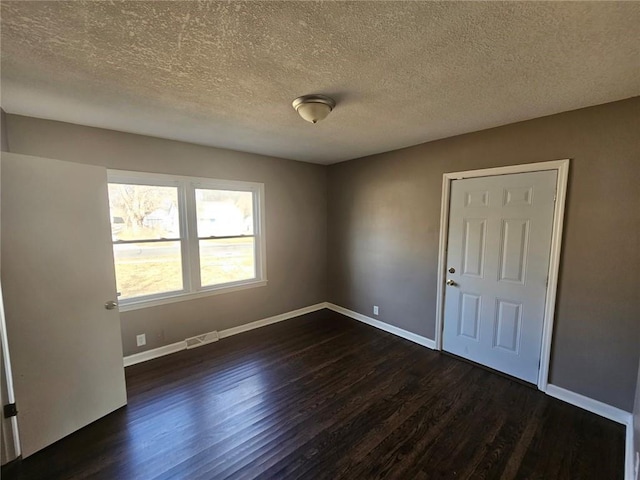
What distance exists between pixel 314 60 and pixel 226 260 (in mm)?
2768

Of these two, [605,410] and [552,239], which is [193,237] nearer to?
[552,239]

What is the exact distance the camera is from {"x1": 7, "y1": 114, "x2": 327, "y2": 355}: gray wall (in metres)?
2.50

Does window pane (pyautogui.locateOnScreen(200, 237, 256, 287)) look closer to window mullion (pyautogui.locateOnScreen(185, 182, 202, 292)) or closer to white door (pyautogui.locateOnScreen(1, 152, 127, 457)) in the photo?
window mullion (pyautogui.locateOnScreen(185, 182, 202, 292))

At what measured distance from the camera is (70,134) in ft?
8.18

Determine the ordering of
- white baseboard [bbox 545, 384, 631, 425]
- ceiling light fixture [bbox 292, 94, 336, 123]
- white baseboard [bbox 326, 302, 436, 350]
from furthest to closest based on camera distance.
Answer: white baseboard [bbox 326, 302, 436, 350]
white baseboard [bbox 545, 384, 631, 425]
ceiling light fixture [bbox 292, 94, 336, 123]

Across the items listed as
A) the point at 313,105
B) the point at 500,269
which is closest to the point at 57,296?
the point at 313,105

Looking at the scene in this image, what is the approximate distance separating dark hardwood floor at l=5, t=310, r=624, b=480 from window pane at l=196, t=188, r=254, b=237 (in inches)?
62.0

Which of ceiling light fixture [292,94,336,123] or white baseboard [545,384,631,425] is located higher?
ceiling light fixture [292,94,336,123]

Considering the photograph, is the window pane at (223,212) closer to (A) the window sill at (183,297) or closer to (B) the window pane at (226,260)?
(B) the window pane at (226,260)

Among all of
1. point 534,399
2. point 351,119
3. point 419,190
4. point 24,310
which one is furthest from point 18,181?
point 534,399

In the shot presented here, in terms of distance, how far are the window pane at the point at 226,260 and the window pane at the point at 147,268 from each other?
306 mm

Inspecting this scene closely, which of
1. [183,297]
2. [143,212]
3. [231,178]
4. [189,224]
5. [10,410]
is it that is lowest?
[10,410]

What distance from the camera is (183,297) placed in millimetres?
3217

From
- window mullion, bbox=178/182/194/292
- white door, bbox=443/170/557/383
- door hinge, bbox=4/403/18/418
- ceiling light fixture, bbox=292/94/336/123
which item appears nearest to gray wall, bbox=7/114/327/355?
window mullion, bbox=178/182/194/292
